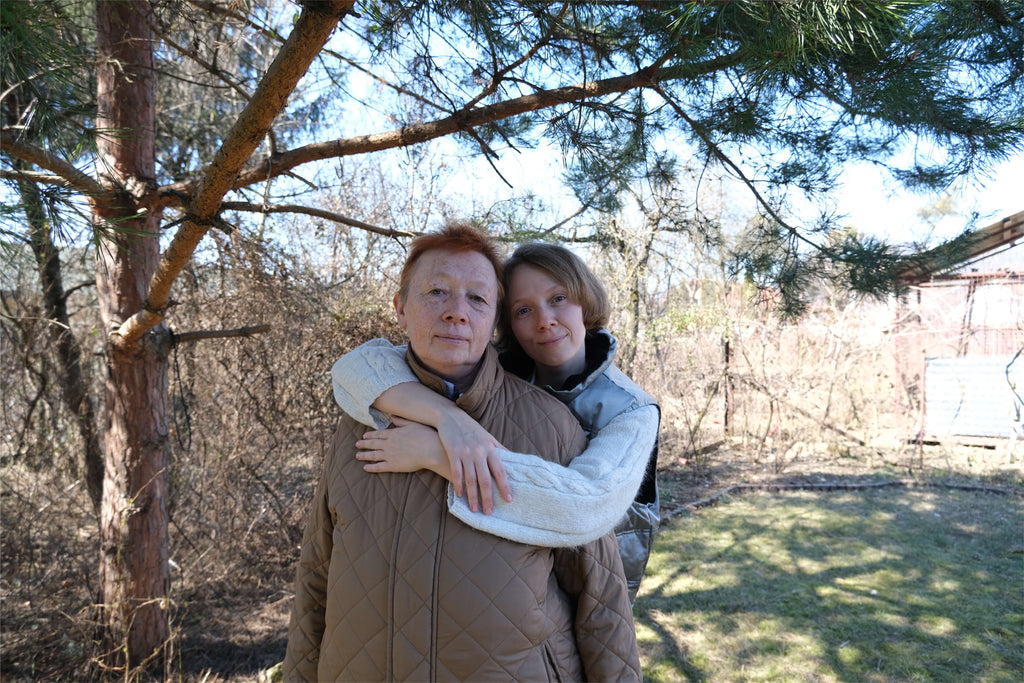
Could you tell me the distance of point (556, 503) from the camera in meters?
→ 1.27

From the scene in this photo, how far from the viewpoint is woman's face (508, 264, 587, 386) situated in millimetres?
→ 1798

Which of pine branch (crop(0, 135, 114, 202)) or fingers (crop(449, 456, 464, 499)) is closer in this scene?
fingers (crop(449, 456, 464, 499))

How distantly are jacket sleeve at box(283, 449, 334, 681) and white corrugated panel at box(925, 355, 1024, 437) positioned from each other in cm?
681

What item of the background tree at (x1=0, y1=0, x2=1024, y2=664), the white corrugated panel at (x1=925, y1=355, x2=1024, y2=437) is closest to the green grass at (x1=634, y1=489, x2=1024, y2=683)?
the white corrugated panel at (x1=925, y1=355, x2=1024, y2=437)

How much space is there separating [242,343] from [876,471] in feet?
24.3

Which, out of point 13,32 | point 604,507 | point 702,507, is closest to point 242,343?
point 13,32

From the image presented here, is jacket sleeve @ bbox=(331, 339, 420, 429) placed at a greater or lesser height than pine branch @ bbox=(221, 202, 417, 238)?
lesser

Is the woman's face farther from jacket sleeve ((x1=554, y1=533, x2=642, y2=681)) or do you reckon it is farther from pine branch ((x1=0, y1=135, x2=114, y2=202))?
pine branch ((x1=0, y1=135, x2=114, y2=202))

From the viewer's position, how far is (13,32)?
1.57 meters

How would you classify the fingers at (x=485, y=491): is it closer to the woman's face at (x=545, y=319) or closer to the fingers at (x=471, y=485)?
the fingers at (x=471, y=485)

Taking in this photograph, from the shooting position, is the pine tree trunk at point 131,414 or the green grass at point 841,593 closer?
the pine tree trunk at point 131,414

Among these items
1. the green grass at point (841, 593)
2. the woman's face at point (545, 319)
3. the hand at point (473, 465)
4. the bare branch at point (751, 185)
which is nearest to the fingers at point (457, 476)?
the hand at point (473, 465)

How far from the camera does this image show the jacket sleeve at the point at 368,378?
1472 mm

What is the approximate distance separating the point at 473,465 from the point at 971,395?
7.57 m
